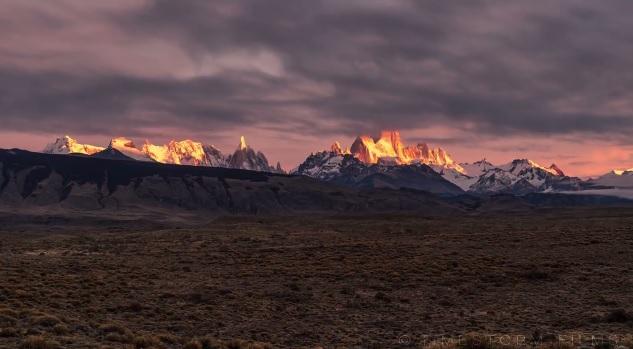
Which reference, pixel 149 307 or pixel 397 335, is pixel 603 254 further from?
pixel 149 307

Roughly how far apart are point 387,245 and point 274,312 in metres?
38.2

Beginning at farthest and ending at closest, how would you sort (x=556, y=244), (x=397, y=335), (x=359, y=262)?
(x=556, y=244) < (x=359, y=262) < (x=397, y=335)

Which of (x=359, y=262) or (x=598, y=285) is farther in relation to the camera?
(x=359, y=262)

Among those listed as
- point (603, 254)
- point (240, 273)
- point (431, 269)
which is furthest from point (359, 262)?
point (603, 254)

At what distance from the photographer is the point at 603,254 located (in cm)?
5516

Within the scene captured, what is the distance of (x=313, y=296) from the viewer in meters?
37.3

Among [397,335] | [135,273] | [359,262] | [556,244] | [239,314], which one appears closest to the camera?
[397,335]

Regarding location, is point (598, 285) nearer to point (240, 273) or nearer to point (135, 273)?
point (240, 273)

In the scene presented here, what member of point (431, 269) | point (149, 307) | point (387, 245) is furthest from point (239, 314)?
point (387, 245)

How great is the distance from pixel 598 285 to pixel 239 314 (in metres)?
26.0

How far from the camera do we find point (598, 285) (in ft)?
131

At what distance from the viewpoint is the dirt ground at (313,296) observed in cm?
2609

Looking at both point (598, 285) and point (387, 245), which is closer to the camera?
point (598, 285)

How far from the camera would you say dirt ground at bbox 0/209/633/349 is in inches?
1027
